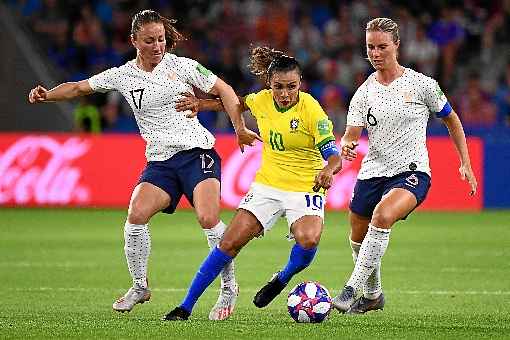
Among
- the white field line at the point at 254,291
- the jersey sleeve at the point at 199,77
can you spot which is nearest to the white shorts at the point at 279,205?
the jersey sleeve at the point at 199,77

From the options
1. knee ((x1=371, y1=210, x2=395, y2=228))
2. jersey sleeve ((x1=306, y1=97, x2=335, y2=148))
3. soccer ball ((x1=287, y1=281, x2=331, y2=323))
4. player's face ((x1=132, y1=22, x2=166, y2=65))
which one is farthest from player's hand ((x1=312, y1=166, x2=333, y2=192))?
player's face ((x1=132, y1=22, x2=166, y2=65))

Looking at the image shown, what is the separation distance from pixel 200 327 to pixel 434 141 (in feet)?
39.7

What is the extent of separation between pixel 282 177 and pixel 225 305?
104 cm

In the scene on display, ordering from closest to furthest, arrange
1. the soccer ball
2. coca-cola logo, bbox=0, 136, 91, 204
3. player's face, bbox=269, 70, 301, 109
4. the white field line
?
the soccer ball → player's face, bbox=269, 70, 301, 109 → the white field line → coca-cola logo, bbox=0, 136, 91, 204

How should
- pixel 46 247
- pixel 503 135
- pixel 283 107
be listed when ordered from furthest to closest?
pixel 503 135, pixel 46 247, pixel 283 107

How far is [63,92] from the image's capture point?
32.2 feet

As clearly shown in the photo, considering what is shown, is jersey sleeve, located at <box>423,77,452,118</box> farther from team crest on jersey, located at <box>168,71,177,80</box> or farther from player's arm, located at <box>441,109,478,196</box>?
team crest on jersey, located at <box>168,71,177,80</box>

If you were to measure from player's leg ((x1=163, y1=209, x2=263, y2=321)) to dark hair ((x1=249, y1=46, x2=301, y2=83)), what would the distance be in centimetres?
109

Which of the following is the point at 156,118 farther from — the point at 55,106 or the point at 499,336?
the point at 55,106

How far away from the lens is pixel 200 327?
874 cm

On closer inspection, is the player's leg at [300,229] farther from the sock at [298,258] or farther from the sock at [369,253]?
the sock at [369,253]

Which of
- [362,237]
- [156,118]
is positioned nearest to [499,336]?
[362,237]

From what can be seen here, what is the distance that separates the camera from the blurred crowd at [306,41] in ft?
74.6

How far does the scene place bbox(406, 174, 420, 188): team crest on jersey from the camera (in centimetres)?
955
